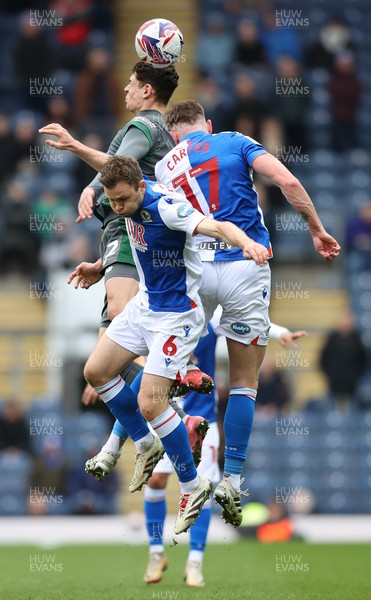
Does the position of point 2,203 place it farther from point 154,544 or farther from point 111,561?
point 154,544

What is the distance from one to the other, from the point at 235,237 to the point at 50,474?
31.9 ft

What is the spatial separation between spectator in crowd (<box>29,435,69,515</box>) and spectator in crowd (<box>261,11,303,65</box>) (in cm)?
841

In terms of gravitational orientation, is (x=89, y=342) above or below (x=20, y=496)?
above

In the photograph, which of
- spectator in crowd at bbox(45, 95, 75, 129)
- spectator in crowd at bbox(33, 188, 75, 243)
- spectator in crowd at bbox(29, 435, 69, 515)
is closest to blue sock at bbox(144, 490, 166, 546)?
spectator in crowd at bbox(29, 435, 69, 515)

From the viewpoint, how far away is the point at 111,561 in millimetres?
12781

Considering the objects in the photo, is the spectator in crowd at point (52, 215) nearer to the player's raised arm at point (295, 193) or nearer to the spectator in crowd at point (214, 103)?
the spectator in crowd at point (214, 103)

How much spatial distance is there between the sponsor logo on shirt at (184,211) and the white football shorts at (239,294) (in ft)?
2.82

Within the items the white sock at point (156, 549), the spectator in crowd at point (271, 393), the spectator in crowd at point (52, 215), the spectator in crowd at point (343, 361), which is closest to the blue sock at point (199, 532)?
the white sock at point (156, 549)

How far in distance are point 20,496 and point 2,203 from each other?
4.56m

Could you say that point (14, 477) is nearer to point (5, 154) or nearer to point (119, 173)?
point (5, 154)

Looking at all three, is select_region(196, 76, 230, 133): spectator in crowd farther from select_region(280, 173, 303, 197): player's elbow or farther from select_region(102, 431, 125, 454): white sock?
select_region(280, 173, 303, 197): player's elbow

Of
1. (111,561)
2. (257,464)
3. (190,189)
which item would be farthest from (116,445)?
(257,464)

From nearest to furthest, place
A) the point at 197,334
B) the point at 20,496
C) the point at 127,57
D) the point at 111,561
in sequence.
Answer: the point at 197,334
the point at 111,561
the point at 20,496
the point at 127,57

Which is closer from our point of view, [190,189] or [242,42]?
[190,189]
